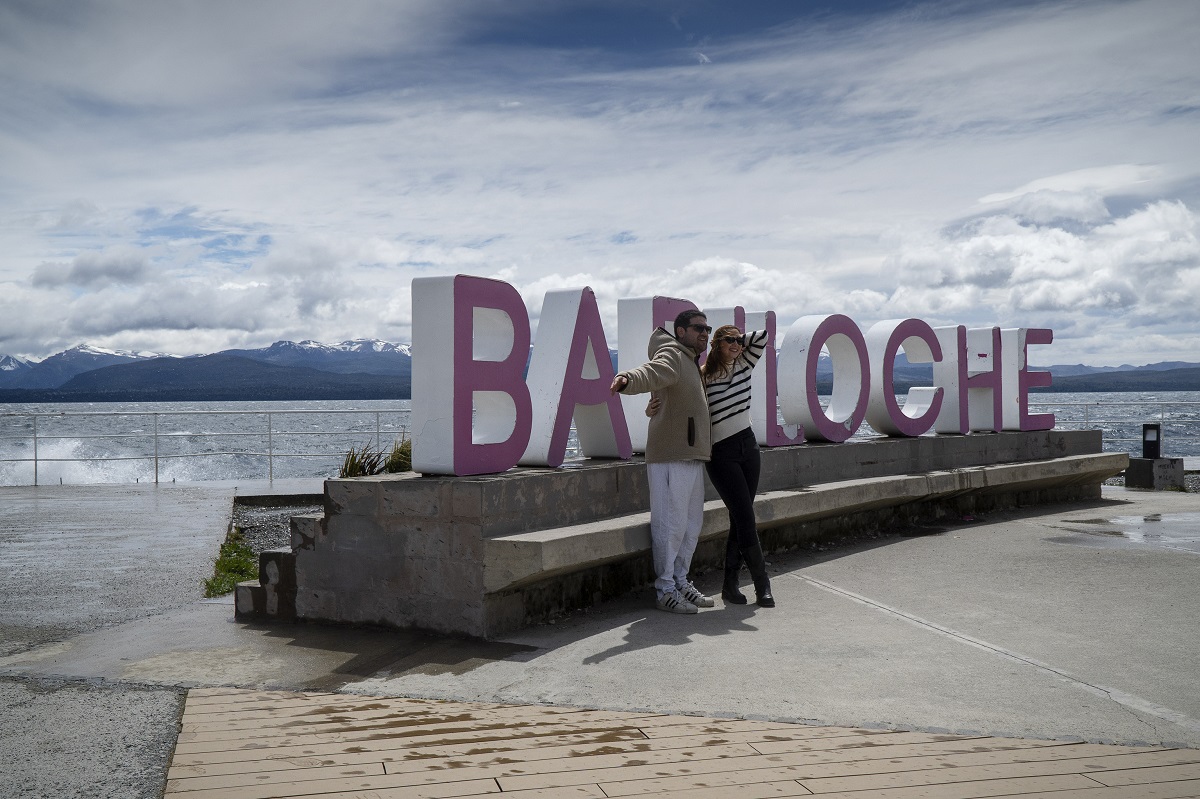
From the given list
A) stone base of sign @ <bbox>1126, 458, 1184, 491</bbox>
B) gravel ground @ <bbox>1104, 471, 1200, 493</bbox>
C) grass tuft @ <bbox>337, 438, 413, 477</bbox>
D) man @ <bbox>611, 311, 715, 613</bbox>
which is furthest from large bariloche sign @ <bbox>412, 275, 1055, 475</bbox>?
gravel ground @ <bbox>1104, 471, 1200, 493</bbox>

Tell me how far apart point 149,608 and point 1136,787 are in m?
6.11

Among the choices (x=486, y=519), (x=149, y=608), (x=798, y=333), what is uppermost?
(x=798, y=333)

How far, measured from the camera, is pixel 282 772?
12.0 feet

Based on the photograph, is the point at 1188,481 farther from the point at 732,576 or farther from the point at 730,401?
the point at 730,401

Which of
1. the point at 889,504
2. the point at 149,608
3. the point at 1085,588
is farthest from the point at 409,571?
the point at 889,504

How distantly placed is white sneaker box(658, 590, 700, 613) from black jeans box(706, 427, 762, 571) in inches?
21.8

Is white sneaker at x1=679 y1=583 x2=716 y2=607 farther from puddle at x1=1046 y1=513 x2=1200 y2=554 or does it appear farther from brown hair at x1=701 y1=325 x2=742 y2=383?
puddle at x1=1046 y1=513 x2=1200 y2=554

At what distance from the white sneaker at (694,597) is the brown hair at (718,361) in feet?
4.73

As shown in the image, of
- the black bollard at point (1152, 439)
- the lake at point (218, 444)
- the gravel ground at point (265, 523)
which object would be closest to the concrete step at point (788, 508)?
the lake at point (218, 444)

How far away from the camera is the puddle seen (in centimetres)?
912

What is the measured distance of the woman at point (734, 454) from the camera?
6.85m

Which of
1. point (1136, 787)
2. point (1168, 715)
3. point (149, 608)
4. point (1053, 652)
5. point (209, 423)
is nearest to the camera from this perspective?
point (1136, 787)

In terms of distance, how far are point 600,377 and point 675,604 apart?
6.21ft

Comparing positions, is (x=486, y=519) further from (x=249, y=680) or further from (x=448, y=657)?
(x=249, y=680)
